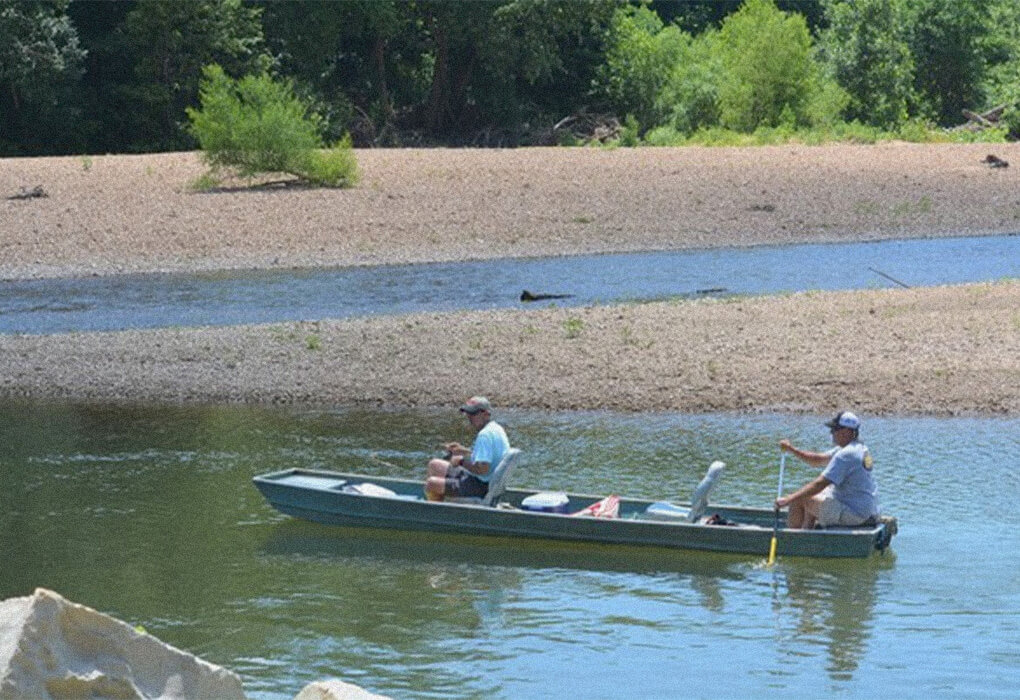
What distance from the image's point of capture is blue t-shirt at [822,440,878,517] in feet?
47.9

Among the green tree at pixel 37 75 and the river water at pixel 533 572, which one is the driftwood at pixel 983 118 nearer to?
the green tree at pixel 37 75

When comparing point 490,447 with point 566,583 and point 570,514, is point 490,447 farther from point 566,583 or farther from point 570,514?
point 566,583

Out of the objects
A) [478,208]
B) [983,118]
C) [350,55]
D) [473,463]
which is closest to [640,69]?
[350,55]

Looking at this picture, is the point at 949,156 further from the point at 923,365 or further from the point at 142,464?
the point at 142,464

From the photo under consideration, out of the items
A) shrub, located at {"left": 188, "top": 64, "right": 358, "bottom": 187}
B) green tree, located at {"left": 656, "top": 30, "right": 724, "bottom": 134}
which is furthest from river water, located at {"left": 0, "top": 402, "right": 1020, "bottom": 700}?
green tree, located at {"left": 656, "top": 30, "right": 724, "bottom": 134}

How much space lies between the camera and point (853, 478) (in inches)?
580

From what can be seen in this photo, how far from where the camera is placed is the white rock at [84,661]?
7.29 meters

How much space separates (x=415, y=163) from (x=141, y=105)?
1336cm

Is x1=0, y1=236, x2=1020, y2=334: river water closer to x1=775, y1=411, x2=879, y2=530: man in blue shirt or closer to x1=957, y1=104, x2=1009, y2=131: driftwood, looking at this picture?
x1=775, y1=411, x2=879, y2=530: man in blue shirt

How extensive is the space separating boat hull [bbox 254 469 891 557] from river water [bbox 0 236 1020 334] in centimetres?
1037

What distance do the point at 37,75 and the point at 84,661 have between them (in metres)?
42.8

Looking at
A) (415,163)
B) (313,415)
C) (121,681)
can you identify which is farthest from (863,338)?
(415,163)

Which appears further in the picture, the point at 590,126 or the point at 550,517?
the point at 590,126

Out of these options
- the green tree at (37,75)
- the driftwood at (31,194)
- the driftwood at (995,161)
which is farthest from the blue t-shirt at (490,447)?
the green tree at (37,75)
